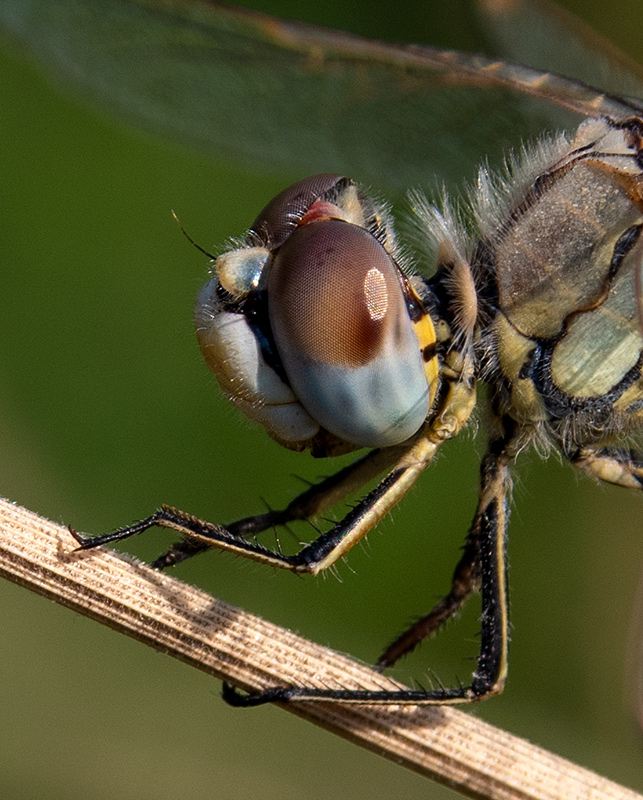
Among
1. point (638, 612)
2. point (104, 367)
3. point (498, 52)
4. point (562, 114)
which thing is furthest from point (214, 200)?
point (638, 612)

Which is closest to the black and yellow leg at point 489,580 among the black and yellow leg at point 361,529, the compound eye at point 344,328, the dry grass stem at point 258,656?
the black and yellow leg at point 361,529

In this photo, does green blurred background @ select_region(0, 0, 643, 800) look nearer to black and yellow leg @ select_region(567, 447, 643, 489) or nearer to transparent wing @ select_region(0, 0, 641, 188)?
transparent wing @ select_region(0, 0, 641, 188)

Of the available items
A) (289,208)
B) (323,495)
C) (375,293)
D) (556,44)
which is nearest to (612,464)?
(323,495)

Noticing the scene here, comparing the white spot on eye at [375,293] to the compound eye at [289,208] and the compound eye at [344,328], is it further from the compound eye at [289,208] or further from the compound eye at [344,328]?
the compound eye at [289,208]

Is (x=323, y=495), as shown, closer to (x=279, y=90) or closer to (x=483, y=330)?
(x=483, y=330)

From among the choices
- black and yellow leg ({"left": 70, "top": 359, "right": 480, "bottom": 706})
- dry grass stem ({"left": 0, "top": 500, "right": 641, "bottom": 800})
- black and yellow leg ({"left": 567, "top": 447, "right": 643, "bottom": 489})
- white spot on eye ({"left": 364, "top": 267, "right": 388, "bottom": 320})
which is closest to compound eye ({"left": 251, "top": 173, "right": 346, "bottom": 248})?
white spot on eye ({"left": 364, "top": 267, "right": 388, "bottom": 320})
